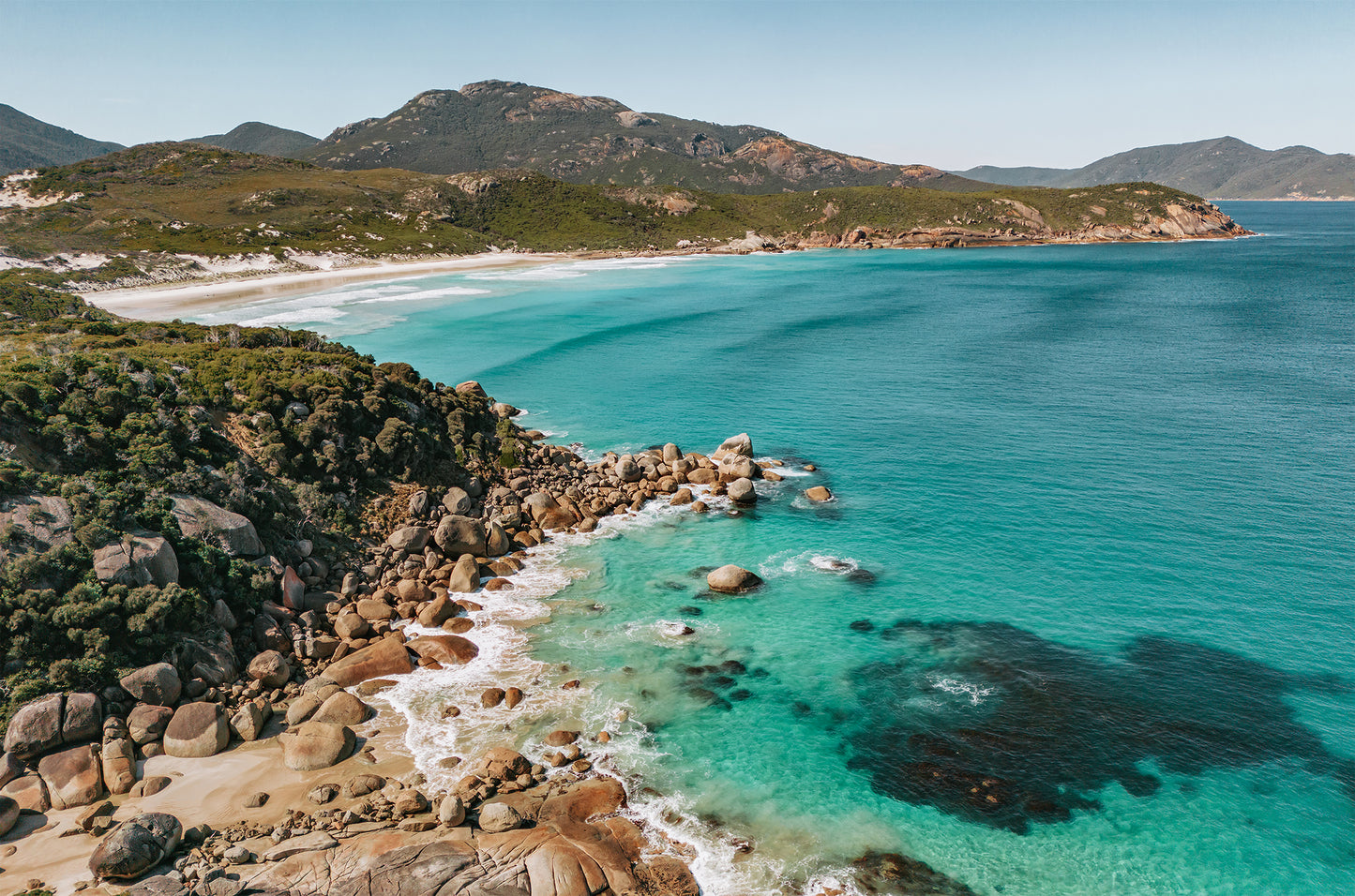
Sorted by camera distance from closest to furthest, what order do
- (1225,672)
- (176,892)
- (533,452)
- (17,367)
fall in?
1. (176,892)
2. (1225,672)
3. (17,367)
4. (533,452)

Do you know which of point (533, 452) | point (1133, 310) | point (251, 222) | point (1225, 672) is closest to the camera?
point (1225, 672)

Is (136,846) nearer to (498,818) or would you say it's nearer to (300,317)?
(498,818)

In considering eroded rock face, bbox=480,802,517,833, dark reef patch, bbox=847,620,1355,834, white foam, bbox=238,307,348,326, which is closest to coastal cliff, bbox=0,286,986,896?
eroded rock face, bbox=480,802,517,833

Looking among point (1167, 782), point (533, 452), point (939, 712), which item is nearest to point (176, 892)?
point (939, 712)

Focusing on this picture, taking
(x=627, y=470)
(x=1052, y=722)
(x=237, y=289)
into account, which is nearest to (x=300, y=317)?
(x=237, y=289)

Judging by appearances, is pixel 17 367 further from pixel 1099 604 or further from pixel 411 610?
pixel 1099 604

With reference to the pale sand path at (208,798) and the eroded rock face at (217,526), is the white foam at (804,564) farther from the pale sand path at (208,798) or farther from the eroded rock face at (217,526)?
the eroded rock face at (217,526)
